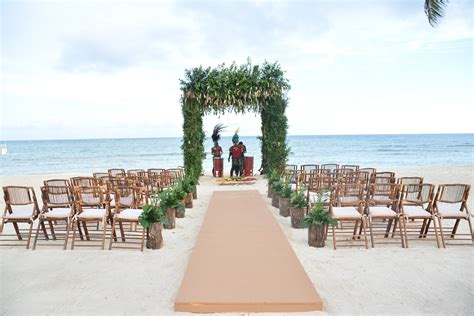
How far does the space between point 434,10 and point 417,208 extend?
377 centimetres

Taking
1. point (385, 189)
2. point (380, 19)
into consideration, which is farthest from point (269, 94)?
point (385, 189)

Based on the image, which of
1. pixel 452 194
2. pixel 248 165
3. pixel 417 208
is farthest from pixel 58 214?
pixel 248 165

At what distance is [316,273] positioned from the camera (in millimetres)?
4875

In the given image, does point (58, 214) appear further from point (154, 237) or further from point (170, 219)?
point (170, 219)

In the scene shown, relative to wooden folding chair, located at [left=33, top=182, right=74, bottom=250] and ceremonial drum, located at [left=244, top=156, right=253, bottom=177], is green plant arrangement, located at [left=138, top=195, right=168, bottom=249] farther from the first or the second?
ceremonial drum, located at [left=244, top=156, right=253, bottom=177]

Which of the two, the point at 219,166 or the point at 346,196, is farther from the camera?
the point at 219,166

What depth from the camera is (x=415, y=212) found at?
620cm

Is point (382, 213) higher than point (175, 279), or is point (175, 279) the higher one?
point (382, 213)

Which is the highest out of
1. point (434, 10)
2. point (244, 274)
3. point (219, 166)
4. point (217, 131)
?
point (434, 10)

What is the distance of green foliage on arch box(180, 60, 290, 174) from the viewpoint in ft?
49.1

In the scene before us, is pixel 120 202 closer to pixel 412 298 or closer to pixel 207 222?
pixel 207 222

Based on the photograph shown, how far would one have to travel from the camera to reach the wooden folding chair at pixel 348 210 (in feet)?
19.5

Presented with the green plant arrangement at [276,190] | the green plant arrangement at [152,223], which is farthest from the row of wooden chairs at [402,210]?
the green plant arrangement at [152,223]

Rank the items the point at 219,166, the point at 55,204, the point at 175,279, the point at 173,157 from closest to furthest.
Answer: the point at 175,279 < the point at 55,204 < the point at 219,166 < the point at 173,157
